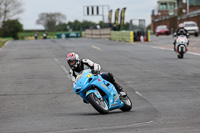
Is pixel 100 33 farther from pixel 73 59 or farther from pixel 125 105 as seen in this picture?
pixel 73 59

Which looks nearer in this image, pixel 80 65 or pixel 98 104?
pixel 98 104

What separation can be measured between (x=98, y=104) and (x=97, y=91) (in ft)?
0.88

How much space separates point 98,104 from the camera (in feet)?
29.6

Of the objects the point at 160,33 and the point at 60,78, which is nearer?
the point at 60,78

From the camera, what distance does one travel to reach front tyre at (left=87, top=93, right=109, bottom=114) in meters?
8.95

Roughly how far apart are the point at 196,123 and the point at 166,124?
0.49 m

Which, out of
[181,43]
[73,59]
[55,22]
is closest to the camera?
[73,59]

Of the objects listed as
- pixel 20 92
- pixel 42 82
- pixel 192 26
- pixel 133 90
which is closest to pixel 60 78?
pixel 42 82

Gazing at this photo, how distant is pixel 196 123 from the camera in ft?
24.4

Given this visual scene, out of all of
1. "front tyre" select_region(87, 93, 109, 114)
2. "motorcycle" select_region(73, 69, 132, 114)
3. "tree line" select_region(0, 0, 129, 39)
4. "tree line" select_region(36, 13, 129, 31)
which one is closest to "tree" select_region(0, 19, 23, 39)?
"tree line" select_region(0, 0, 129, 39)

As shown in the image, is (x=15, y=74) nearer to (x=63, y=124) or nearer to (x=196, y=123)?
(x=63, y=124)

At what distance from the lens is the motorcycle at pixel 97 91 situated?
901 centimetres

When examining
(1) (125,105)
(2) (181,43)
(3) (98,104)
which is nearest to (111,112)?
(1) (125,105)

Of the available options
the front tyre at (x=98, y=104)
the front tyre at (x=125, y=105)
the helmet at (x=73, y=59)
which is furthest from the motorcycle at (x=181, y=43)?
the front tyre at (x=98, y=104)
